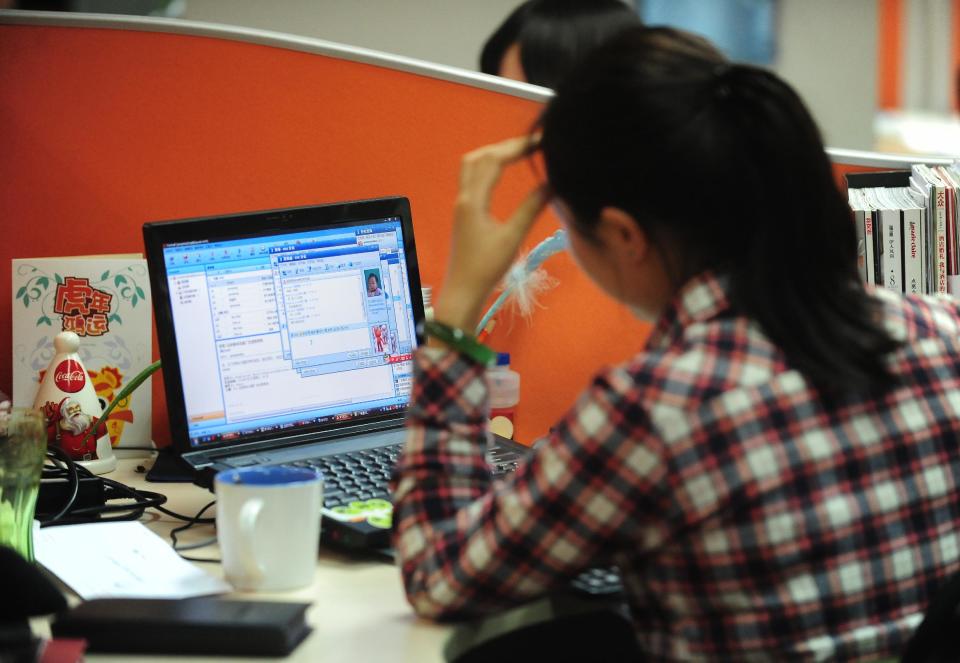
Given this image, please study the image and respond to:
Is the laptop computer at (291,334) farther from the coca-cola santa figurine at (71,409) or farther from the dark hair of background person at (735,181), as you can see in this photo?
the dark hair of background person at (735,181)

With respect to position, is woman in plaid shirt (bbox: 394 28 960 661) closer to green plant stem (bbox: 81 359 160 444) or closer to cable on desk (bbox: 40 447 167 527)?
cable on desk (bbox: 40 447 167 527)

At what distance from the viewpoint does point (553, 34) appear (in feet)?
6.98

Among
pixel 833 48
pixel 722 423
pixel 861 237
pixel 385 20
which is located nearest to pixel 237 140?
pixel 861 237

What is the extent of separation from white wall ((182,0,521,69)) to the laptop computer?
2.29 metres

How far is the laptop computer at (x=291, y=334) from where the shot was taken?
52.8 inches

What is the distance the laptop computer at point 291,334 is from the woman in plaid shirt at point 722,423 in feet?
1.46

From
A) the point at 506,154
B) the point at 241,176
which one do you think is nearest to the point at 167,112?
the point at 241,176

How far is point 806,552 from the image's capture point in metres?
0.81

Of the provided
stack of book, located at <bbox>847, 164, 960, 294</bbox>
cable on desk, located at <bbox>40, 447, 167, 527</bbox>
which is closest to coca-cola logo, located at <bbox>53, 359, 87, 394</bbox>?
cable on desk, located at <bbox>40, 447, 167, 527</bbox>

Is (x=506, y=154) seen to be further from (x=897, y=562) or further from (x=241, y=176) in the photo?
(x=241, y=176)

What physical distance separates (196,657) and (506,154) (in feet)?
1.69

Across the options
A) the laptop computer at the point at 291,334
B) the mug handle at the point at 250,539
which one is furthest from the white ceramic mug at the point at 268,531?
the laptop computer at the point at 291,334

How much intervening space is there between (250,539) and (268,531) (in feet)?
0.07

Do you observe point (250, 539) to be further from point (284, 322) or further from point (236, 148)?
point (236, 148)
